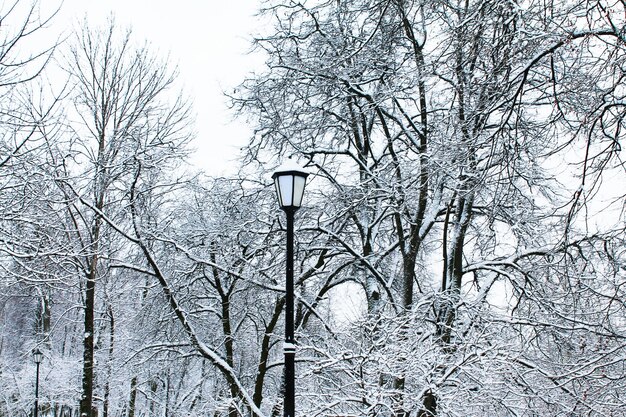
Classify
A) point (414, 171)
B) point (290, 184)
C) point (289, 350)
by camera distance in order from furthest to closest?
point (414, 171) < point (290, 184) < point (289, 350)

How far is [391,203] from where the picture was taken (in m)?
10.6

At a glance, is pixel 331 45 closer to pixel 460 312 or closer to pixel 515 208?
pixel 515 208

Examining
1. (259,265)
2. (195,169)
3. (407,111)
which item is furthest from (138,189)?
(407,111)

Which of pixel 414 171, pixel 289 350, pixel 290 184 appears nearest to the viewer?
pixel 289 350

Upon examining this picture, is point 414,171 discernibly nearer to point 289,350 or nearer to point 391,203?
point 391,203

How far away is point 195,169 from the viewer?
15.7 meters

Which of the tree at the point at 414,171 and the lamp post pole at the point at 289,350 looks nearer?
the lamp post pole at the point at 289,350

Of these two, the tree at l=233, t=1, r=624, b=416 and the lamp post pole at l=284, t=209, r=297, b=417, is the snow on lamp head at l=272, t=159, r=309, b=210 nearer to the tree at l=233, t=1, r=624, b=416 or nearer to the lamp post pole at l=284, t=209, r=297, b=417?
the lamp post pole at l=284, t=209, r=297, b=417

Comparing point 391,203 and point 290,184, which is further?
point 391,203

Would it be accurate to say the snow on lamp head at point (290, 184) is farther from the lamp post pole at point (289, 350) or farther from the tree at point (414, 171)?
the tree at point (414, 171)

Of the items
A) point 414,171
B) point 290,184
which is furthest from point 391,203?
point 290,184

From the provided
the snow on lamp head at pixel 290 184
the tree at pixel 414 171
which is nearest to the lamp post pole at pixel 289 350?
the snow on lamp head at pixel 290 184

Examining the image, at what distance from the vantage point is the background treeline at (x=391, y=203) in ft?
17.8

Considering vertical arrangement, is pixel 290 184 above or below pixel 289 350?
above
